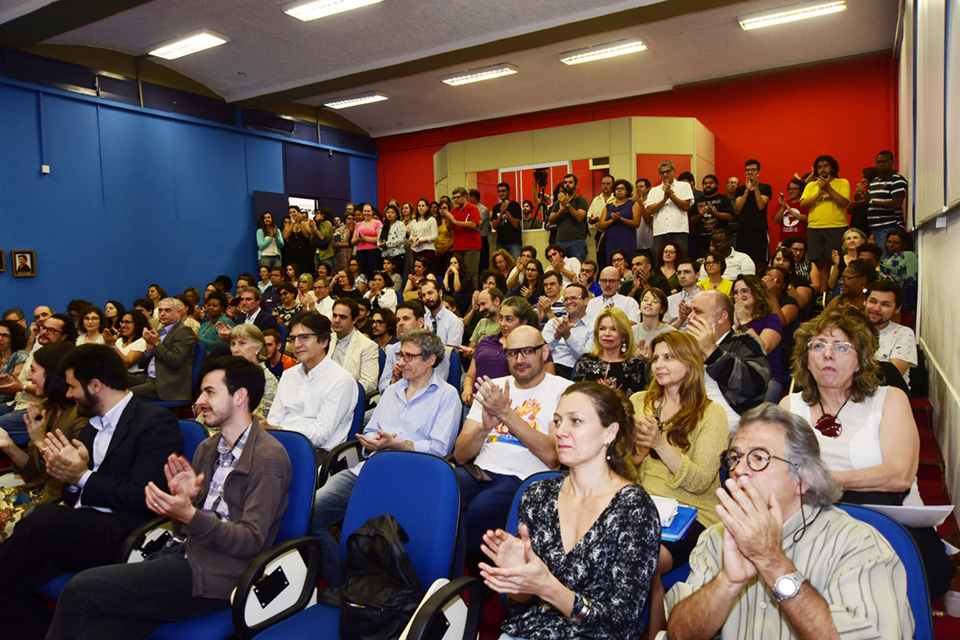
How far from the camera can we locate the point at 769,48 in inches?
344

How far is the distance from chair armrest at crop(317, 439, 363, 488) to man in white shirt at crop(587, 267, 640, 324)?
2550mm

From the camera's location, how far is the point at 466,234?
876cm

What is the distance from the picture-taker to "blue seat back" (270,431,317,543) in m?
2.25

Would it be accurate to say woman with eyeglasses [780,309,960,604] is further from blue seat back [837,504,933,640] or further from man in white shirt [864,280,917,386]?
man in white shirt [864,280,917,386]

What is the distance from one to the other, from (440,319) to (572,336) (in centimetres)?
145

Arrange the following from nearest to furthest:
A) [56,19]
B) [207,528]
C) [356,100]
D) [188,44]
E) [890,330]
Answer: [207,528]
[890,330]
[56,19]
[188,44]
[356,100]

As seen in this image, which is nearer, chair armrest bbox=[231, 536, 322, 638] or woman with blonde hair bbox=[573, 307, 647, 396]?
chair armrest bbox=[231, 536, 322, 638]

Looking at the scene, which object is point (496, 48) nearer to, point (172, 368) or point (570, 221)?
point (570, 221)

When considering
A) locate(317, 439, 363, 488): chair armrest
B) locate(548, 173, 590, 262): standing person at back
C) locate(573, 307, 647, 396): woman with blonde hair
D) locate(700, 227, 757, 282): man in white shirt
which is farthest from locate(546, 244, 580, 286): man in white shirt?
locate(317, 439, 363, 488): chair armrest

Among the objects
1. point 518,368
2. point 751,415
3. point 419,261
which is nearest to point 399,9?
point 419,261

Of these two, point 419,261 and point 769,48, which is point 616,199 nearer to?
point 419,261

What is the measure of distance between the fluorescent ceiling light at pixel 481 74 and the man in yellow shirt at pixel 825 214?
16.2 ft

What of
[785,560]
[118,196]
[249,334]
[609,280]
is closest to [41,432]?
[249,334]

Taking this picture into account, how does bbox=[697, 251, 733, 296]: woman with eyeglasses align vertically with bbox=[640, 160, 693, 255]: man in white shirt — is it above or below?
below
